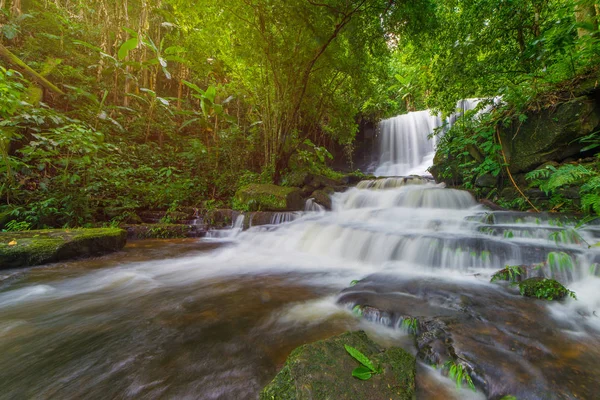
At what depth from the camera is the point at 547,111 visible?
4730 mm

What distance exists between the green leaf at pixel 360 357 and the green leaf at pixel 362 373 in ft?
0.06

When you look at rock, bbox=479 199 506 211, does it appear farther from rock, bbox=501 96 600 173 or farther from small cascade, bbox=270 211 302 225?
small cascade, bbox=270 211 302 225

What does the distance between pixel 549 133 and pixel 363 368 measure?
6.02 m

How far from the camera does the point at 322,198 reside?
7.31 m

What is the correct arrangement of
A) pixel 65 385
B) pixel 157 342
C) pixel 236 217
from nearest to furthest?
pixel 65 385 < pixel 157 342 < pixel 236 217

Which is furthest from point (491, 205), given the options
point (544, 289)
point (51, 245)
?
point (51, 245)

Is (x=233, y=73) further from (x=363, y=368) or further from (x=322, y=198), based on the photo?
(x=363, y=368)

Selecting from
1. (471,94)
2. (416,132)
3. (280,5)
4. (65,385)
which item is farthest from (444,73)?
(416,132)

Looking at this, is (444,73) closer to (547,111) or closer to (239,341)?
(547,111)

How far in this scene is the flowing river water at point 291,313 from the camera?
1397 mm

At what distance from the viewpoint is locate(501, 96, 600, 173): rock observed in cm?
434

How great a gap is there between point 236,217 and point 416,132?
35.2 ft

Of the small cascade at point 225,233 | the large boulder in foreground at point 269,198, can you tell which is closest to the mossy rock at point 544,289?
the large boulder in foreground at point 269,198

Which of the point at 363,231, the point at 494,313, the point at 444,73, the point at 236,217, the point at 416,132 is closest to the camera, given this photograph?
the point at 494,313
